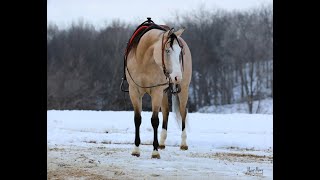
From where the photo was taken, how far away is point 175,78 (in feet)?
21.7

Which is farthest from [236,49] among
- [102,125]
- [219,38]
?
[102,125]

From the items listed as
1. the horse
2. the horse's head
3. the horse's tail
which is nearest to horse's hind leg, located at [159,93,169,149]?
the horse's tail

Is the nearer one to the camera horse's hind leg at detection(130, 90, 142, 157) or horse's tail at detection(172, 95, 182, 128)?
horse's hind leg at detection(130, 90, 142, 157)

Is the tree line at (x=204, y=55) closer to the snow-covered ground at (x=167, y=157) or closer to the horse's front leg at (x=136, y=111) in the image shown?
the snow-covered ground at (x=167, y=157)

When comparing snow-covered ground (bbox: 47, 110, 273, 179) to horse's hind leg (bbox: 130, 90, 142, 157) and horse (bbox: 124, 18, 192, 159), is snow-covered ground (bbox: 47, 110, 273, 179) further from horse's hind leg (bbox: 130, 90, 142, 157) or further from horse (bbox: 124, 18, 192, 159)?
horse (bbox: 124, 18, 192, 159)

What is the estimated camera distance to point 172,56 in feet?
22.1

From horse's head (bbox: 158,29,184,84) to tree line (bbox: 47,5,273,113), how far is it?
101 ft

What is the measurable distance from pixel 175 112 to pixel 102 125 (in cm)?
565

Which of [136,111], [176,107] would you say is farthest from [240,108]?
[136,111]

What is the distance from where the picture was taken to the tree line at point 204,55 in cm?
4050

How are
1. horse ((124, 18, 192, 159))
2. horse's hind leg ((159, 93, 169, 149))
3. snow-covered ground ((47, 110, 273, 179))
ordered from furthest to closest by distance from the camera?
horse's hind leg ((159, 93, 169, 149)) → horse ((124, 18, 192, 159)) → snow-covered ground ((47, 110, 273, 179))

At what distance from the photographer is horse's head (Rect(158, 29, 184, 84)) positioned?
21.8 ft

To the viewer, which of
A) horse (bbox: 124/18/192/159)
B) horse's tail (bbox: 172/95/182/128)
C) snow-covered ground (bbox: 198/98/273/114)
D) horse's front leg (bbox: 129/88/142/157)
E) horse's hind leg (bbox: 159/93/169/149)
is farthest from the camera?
snow-covered ground (bbox: 198/98/273/114)
